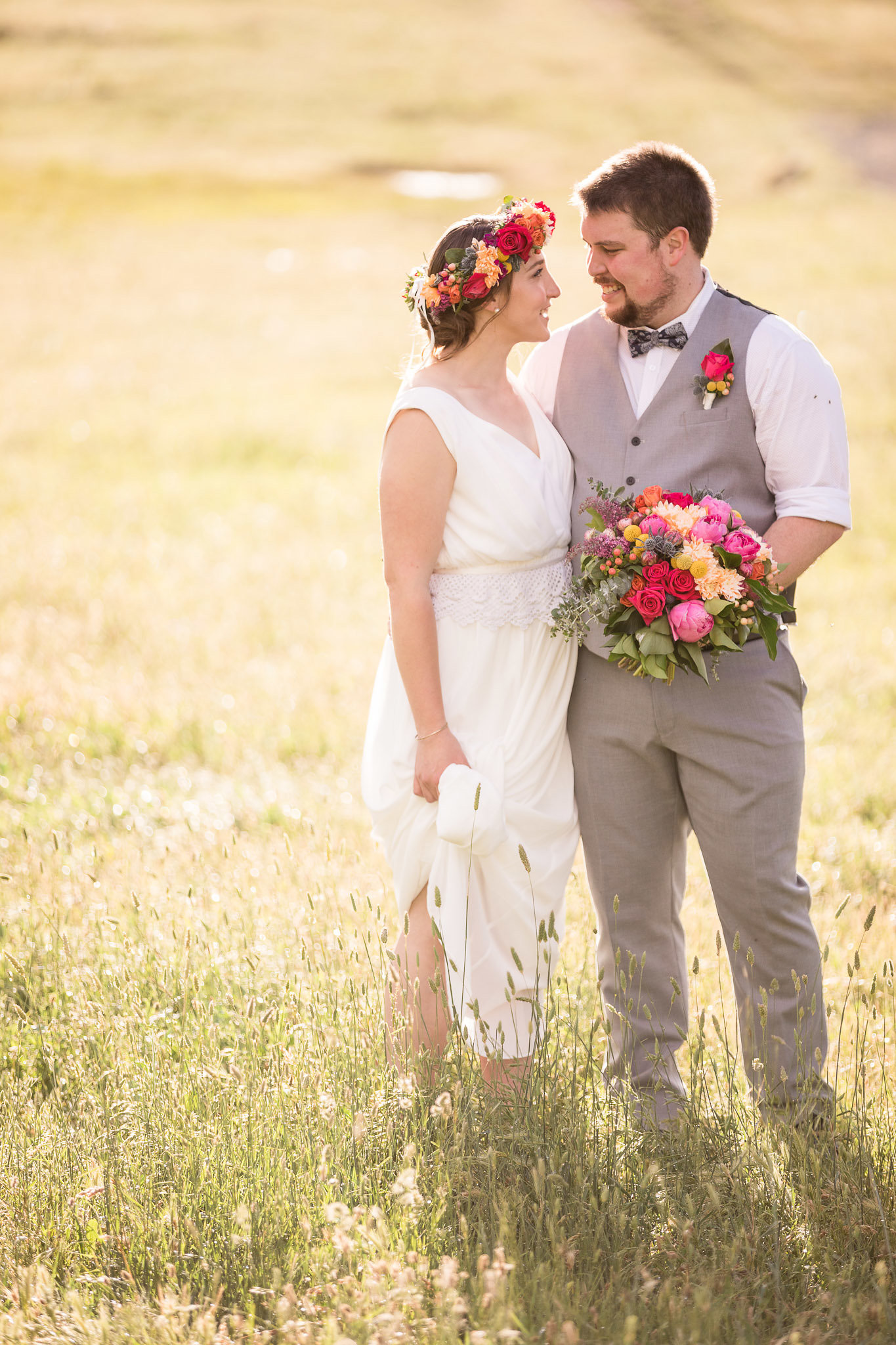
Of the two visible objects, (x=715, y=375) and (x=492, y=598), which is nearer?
(x=715, y=375)

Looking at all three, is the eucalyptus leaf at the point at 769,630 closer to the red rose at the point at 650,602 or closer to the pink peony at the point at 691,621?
the pink peony at the point at 691,621

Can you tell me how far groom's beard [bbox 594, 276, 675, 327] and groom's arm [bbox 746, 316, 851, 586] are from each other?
34 cm

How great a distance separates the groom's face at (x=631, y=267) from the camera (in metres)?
3.75

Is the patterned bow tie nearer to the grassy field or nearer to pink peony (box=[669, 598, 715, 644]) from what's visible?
pink peony (box=[669, 598, 715, 644])

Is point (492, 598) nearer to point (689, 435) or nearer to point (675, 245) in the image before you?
point (689, 435)

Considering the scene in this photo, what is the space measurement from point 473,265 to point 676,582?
50.4 inches

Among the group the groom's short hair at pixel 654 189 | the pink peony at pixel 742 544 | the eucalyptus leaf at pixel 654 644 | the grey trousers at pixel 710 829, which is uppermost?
the groom's short hair at pixel 654 189

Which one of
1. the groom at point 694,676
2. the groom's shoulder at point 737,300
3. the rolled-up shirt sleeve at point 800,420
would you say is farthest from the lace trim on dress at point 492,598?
the groom's shoulder at point 737,300

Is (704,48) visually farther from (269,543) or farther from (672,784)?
(672,784)

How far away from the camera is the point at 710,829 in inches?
150

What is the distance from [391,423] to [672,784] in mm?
1560

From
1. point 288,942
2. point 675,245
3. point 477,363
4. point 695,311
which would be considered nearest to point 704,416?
point 695,311

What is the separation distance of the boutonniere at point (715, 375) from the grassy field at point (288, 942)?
1744 mm

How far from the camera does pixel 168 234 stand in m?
32.0
